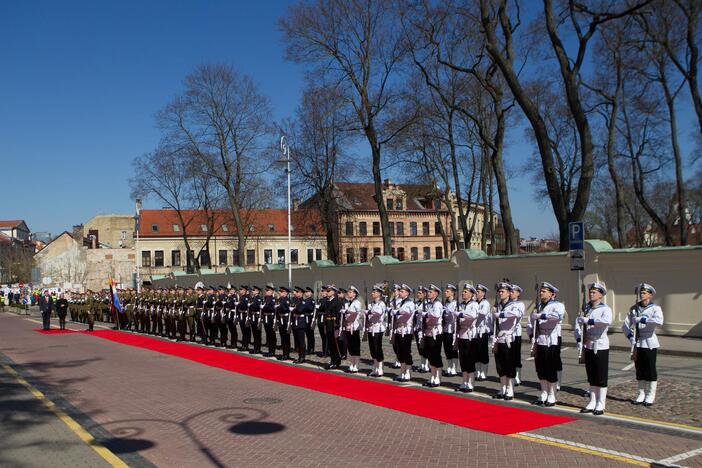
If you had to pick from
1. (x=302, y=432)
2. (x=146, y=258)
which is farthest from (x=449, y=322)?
(x=146, y=258)

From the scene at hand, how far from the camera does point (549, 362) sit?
10094 millimetres

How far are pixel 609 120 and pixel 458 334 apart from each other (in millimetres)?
26033

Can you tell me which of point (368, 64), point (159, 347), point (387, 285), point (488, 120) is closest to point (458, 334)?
point (159, 347)

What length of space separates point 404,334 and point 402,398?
2.15m

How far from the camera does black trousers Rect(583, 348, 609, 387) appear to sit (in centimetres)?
955

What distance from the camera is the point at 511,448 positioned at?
7621 millimetres

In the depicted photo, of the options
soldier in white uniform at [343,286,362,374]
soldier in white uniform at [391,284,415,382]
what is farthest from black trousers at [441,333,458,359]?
soldier in white uniform at [343,286,362,374]

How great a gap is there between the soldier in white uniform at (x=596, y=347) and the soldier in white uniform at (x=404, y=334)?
13.0ft

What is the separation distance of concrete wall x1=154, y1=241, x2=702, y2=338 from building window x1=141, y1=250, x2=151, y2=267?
57.4 m

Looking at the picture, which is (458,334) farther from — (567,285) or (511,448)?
(567,285)

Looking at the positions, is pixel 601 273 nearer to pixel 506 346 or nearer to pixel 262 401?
pixel 506 346

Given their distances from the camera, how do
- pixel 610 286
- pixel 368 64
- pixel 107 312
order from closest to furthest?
1. pixel 610 286
2. pixel 368 64
3. pixel 107 312

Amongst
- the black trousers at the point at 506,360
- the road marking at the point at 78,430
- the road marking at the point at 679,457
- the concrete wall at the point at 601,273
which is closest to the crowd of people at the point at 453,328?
the black trousers at the point at 506,360

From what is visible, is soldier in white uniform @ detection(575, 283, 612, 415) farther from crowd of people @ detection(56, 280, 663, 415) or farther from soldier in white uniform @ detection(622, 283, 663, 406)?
soldier in white uniform @ detection(622, 283, 663, 406)
